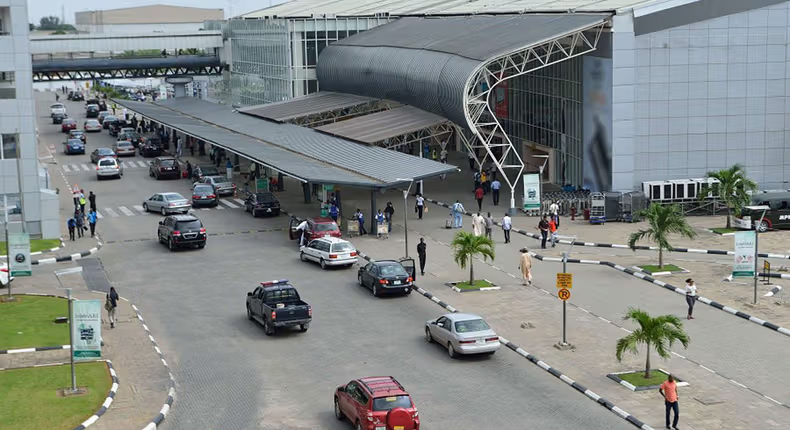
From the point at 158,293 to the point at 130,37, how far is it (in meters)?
76.5

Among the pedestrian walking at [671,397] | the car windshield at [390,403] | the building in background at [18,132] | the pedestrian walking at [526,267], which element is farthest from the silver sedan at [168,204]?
the pedestrian walking at [671,397]

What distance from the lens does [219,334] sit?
3881 centimetres

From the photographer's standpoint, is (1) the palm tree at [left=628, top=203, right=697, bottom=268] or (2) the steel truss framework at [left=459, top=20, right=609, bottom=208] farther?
(2) the steel truss framework at [left=459, top=20, right=609, bottom=208]

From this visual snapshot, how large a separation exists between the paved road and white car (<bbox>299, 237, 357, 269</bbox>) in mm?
579

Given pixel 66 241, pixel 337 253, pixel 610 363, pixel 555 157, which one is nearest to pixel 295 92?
pixel 555 157

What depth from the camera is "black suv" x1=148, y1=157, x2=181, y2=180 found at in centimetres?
8038

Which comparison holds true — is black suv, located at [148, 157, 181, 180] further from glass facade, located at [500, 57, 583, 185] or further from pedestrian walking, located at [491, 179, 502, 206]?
pedestrian walking, located at [491, 179, 502, 206]

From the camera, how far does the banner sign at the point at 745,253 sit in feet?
138

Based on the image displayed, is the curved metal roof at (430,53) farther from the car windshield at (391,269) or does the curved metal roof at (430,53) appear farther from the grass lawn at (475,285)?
the car windshield at (391,269)

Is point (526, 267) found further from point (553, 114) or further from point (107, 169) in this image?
point (107, 169)

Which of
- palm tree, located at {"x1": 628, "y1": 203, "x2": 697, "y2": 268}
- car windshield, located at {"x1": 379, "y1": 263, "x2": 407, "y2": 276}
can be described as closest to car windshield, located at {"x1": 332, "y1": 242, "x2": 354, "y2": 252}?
car windshield, located at {"x1": 379, "y1": 263, "x2": 407, "y2": 276}

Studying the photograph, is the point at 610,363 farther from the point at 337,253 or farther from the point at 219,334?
the point at 337,253

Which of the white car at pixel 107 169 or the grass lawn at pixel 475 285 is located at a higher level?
the white car at pixel 107 169

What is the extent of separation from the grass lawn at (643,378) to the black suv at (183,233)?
87.9 feet
